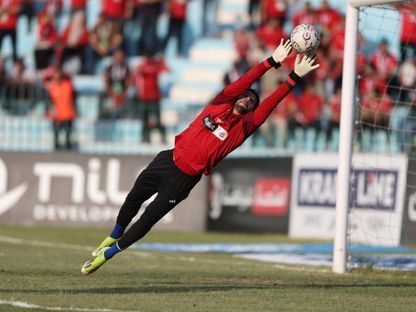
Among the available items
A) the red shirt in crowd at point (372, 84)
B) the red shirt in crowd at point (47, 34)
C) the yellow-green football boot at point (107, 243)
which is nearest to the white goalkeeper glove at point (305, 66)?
the yellow-green football boot at point (107, 243)

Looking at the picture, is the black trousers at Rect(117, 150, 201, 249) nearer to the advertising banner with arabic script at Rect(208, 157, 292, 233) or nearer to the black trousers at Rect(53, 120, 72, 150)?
the advertising banner with arabic script at Rect(208, 157, 292, 233)

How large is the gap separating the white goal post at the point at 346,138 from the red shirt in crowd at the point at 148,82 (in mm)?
11047

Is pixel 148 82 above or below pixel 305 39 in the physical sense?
below

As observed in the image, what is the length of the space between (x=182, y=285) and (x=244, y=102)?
2120 mm

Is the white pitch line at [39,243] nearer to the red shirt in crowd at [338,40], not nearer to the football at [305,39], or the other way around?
the football at [305,39]

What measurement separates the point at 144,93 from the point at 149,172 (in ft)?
44.9

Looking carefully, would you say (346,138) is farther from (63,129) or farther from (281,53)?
(63,129)

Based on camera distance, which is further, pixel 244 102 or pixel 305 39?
pixel 244 102

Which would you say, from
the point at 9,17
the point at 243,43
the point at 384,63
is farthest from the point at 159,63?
the point at 384,63

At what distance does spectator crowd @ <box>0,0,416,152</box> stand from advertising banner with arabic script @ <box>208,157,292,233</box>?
112cm

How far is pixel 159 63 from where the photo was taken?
25141mm

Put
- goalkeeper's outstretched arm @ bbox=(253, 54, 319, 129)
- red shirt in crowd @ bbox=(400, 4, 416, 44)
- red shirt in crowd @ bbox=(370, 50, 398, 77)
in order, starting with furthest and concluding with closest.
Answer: red shirt in crowd @ bbox=(370, 50, 398, 77) < red shirt in crowd @ bbox=(400, 4, 416, 44) < goalkeeper's outstretched arm @ bbox=(253, 54, 319, 129)

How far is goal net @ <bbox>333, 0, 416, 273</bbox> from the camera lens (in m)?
14.1

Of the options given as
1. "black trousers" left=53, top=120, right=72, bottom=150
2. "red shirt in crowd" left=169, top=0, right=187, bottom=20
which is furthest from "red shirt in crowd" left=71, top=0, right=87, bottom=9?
"black trousers" left=53, top=120, right=72, bottom=150
